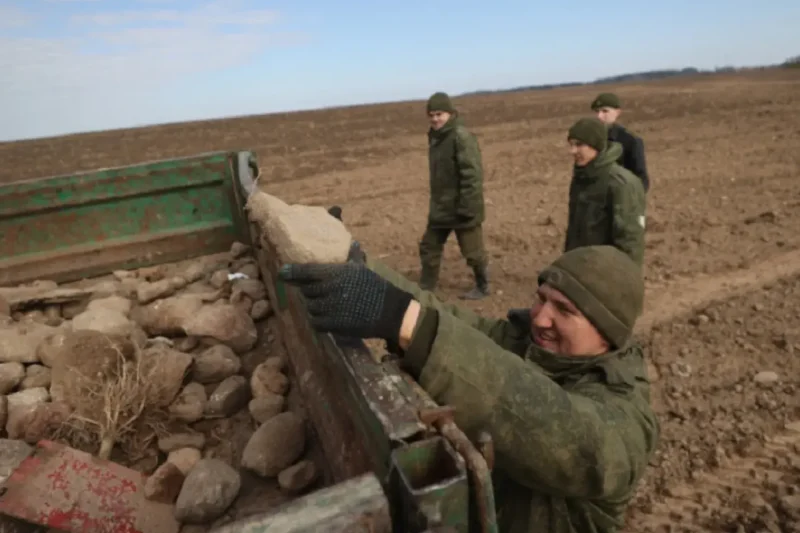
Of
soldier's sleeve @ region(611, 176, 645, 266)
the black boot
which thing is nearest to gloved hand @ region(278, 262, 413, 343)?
soldier's sleeve @ region(611, 176, 645, 266)

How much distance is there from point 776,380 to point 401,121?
19188 millimetres

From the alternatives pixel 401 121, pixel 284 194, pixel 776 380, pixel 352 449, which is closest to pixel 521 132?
pixel 401 121

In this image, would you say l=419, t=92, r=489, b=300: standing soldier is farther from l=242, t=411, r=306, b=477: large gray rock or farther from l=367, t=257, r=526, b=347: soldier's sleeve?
l=242, t=411, r=306, b=477: large gray rock

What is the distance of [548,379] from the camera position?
1275mm

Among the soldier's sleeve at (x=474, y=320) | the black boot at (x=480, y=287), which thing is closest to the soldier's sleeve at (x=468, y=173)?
the black boot at (x=480, y=287)

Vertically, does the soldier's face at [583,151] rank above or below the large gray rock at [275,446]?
above

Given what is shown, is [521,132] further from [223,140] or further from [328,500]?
[328,500]

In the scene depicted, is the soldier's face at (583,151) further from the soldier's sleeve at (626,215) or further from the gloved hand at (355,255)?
the gloved hand at (355,255)

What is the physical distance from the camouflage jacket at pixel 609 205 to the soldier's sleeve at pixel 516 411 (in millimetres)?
2443

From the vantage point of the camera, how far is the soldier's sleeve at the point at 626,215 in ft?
11.5

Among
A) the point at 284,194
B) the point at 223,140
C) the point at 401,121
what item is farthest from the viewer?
the point at 401,121

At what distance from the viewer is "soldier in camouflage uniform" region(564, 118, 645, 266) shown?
11.5 feet

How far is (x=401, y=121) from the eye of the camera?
71.3 feet

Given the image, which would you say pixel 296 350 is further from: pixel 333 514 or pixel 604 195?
pixel 604 195
